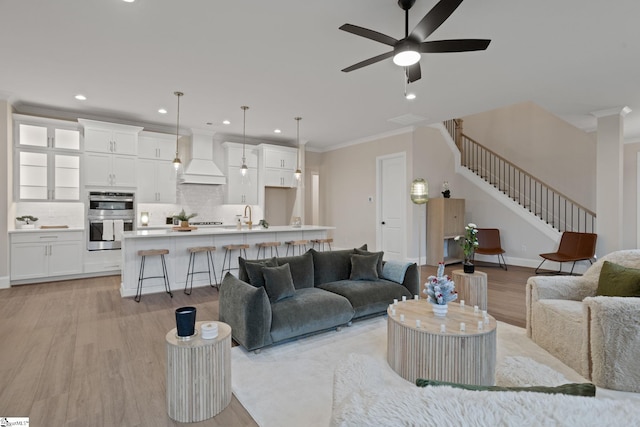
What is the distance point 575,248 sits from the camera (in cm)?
604

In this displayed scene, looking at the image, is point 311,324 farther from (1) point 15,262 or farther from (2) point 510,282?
(1) point 15,262

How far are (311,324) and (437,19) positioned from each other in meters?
2.72

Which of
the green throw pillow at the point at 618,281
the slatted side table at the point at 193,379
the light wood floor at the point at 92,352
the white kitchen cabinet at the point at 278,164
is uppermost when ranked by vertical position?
the white kitchen cabinet at the point at 278,164

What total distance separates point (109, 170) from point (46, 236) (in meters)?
1.52

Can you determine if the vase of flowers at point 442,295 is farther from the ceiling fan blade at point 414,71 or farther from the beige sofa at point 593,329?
the ceiling fan blade at point 414,71

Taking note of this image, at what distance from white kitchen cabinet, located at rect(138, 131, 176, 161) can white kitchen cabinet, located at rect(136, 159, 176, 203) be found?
0.11 metres

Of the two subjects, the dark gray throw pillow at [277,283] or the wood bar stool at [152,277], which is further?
the wood bar stool at [152,277]

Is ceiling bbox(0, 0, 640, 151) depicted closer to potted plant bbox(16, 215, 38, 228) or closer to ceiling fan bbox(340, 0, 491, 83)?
ceiling fan bbox(340, 0, 491, 83)

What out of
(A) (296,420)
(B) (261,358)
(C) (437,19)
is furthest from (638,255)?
(B) (261,358)

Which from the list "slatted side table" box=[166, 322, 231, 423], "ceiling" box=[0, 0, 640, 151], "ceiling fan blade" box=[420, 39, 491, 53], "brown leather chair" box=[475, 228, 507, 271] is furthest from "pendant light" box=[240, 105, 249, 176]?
"brown leather chair" box=[475, 228, 507, 271]

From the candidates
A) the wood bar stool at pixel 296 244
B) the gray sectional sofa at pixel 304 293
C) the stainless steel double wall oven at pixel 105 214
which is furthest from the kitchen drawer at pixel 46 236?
the gray sectional sofa at pixel 304 293

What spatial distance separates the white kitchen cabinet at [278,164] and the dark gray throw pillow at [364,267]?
4168 millimetres

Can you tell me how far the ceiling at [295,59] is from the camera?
2875 mm

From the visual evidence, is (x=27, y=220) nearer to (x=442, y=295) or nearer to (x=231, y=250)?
(x=231, y=250)
